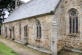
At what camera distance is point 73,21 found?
12.4 metres

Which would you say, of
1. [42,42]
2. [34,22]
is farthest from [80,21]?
[34,22]

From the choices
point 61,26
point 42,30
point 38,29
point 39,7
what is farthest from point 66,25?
point 39,7

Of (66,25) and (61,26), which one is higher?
(66,25)

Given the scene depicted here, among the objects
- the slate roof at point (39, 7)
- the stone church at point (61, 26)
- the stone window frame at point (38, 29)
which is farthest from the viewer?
the stone window frame at point (38, 29)

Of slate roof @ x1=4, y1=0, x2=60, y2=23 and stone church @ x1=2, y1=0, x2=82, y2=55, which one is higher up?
slate roof @ x1=4, y1=0, x2=60, y2=23

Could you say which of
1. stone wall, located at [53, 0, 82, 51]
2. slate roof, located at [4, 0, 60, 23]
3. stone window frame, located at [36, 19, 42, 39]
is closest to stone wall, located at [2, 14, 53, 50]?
stone window frame, located at [36, 19, 42, 39]

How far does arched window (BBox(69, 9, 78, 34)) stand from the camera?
1213 cm

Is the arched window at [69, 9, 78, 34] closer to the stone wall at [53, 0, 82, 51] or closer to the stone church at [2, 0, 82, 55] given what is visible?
the stone church at [2, 0, 82, 55]

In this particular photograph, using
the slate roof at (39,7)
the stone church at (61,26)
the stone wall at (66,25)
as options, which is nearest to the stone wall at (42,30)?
the stone church at (61,26)

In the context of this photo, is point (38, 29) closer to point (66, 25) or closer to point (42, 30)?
point (42, 30)

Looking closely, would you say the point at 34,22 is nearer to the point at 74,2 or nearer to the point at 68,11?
the point at 68,11

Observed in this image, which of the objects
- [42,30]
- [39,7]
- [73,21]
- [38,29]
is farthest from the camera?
[39,7]

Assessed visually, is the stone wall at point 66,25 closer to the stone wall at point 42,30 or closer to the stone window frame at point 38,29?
the stone wall at point 42,30

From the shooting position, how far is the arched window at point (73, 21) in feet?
39.8
